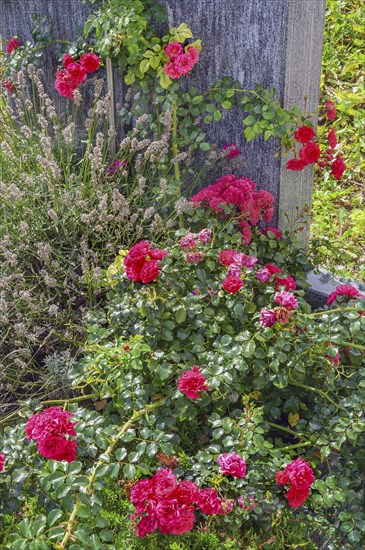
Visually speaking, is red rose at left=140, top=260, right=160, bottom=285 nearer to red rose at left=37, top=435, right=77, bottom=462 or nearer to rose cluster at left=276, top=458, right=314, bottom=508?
red rose at left=37, top=435, right=77, bottom=462

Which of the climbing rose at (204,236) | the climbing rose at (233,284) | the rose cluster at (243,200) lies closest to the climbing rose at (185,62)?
the rose cluster at (243,200)

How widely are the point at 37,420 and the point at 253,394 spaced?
73cm

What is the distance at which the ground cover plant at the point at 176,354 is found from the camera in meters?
2.01

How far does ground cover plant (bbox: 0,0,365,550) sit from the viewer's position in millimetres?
2012

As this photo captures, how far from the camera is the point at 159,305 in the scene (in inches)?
96.1

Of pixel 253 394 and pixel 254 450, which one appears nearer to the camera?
pixel 254 450

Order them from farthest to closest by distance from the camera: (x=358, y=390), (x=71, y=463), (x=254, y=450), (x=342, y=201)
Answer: (x=342, y=201)
(x=358, y=390)
(x=254, y=450)
(x=71, y=463)

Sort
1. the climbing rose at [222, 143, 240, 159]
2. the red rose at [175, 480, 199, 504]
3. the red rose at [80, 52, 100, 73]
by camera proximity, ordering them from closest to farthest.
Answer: the red rose at [175, 480, 199, 504], the climbing rose at [222, 143, 240, 159], the red rose at [80, 52, 100, 73]

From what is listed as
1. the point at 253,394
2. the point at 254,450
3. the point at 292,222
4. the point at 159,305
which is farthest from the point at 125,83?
the point at 254,450

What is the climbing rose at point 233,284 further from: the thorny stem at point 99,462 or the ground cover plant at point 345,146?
the ground cover plant at point 345,146

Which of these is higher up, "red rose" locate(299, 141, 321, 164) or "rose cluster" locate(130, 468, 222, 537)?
"red rose" locate(299, 141, 321, 164)

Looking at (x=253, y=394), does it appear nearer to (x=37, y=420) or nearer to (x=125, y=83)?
(x=37, y=420)

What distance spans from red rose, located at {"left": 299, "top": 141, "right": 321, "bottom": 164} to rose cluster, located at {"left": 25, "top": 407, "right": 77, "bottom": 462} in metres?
1.45

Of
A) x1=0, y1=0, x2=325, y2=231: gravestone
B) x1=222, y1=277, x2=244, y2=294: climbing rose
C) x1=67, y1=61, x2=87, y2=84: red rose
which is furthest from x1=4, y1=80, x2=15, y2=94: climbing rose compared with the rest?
x1=222, y1=277, x2=244, y2=294: climbing rose
